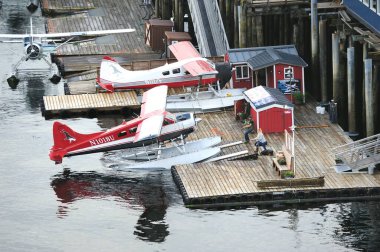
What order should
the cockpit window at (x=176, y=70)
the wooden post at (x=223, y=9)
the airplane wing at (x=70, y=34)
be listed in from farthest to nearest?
the wooden post at (x=223, y=9), the airplane wing at (x=70, y=34), the cockpit window at (x=176, y=70)

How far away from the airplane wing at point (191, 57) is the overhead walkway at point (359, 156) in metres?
14.9

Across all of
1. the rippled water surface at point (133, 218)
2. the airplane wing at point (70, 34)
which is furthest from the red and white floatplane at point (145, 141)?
the airplane wing at point (70, 34)

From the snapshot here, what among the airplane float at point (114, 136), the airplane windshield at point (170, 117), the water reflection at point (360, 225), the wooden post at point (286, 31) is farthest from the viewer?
the wooden post at point (286, 31)

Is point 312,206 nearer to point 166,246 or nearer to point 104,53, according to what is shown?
point 166,246

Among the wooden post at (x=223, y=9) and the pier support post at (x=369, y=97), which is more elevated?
the wooden post at (x=223, y=9)

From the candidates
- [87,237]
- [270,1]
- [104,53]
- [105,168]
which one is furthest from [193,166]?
[104,53]

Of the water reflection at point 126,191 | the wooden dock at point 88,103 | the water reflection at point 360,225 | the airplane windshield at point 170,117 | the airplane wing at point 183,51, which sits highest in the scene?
the airplane wing at point 183,51

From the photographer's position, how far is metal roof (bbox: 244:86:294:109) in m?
74.1

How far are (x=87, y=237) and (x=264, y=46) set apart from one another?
30158 mm

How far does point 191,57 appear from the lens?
3369 inches

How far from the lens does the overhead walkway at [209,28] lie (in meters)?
91.2

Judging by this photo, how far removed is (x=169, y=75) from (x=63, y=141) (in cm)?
1351

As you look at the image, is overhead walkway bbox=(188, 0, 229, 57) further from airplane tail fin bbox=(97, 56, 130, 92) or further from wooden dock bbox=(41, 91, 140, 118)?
wooden dock bbox=(41, 91, 140, 118)

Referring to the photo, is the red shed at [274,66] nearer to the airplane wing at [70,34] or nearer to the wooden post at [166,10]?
the airplane wing at [70,34]
